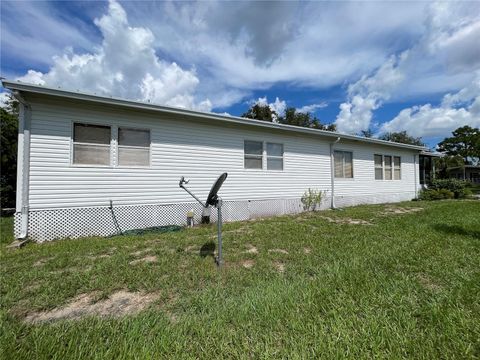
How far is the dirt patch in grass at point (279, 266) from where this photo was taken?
3503 mm

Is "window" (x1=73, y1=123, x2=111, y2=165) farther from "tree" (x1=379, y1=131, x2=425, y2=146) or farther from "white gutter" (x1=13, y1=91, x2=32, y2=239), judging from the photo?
"tree" (x1=379, y1=131, x2=425, y2=146)

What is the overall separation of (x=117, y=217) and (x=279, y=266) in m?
4.75

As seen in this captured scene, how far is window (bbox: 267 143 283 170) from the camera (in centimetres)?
902

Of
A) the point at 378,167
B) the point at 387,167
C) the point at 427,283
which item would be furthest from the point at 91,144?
the point at 387,167

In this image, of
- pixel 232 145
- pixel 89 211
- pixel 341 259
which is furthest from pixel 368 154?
pixel 89 211

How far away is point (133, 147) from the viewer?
22.0 ft

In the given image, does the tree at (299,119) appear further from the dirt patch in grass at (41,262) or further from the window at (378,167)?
the dirt patch in grass at (41,262)

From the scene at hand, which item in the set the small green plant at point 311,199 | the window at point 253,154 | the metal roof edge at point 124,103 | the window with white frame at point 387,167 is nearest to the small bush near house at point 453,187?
the window with white frame at point 387,167

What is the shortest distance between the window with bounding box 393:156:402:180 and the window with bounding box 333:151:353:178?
371 centimetres

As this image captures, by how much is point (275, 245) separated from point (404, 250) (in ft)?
7.36

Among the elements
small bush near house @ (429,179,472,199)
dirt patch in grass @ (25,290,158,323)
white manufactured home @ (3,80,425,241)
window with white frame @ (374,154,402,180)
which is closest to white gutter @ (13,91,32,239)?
white manufactured home @ (3,80,425,241)

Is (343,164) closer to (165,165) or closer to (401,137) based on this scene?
(165,165)

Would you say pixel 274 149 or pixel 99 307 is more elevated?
pixel 274 149

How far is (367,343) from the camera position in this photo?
6.28 feet
